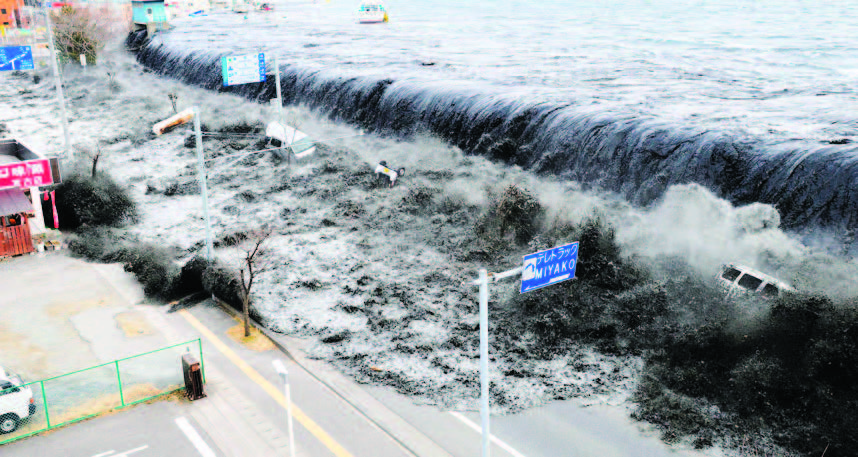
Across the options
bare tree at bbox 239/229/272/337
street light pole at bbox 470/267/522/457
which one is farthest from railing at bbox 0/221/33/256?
street light pole at bbox 470/267/522/457

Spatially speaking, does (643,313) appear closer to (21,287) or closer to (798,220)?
(798,220)

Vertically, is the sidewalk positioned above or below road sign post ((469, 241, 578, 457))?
below

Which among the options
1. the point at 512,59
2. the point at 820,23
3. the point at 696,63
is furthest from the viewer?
the point at 820,23

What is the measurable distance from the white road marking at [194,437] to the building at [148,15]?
8154 cm

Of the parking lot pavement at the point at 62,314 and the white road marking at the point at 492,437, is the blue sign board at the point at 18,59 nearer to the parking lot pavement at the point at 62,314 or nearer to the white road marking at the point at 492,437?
the parking lot pavement at the point at 62,314

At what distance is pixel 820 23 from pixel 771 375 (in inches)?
2824

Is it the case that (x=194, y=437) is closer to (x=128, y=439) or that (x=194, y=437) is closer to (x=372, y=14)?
(x=128, y=439)

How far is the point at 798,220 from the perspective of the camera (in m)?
27.5

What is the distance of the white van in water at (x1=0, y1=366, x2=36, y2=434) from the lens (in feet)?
58.6

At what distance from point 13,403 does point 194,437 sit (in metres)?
4.71

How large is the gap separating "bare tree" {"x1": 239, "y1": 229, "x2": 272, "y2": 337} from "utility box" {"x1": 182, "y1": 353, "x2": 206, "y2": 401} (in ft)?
12.1

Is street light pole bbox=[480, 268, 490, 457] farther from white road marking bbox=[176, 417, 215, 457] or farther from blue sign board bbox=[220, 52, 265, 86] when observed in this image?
blue sign board bbox=[220, 52, 265, 86]

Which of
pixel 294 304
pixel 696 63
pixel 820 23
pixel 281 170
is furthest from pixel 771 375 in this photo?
pixel 820 23

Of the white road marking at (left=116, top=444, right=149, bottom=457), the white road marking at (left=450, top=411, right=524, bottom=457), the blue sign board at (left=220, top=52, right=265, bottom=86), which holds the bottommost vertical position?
the white road marking at (left=450, top=411, right=524, bottom=457)
